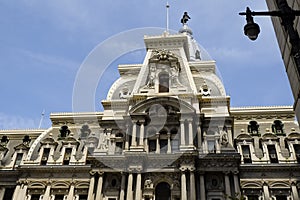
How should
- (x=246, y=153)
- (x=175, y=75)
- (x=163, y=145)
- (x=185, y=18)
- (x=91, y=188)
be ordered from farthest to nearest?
(x=185, y=18) < (x=175, y=75) < (x=246, y=153) < (x=163, y=145) < (x=91, y=188)

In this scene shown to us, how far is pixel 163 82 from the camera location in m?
38.7

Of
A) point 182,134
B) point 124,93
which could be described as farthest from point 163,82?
point 182,134

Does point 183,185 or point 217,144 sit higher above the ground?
point 217,144

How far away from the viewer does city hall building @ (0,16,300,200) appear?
31.4 metres

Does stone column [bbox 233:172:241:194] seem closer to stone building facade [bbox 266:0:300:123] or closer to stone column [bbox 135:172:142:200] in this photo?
stone column [bbox 135:172:142:200]

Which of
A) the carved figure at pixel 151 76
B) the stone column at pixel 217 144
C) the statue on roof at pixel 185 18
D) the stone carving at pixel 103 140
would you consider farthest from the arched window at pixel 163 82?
the statue on roof at pixel 185 18

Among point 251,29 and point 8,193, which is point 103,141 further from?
point 251,29

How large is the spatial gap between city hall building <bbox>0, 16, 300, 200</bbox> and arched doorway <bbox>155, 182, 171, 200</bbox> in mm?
91

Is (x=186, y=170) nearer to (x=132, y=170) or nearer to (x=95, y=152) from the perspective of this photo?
(x=132, y=170)

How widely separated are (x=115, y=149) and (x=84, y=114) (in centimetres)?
966

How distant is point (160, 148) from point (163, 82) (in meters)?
8.63

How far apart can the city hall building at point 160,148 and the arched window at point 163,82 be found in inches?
4.5

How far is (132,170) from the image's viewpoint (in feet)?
103

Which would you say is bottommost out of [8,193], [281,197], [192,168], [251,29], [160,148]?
[251,29]
